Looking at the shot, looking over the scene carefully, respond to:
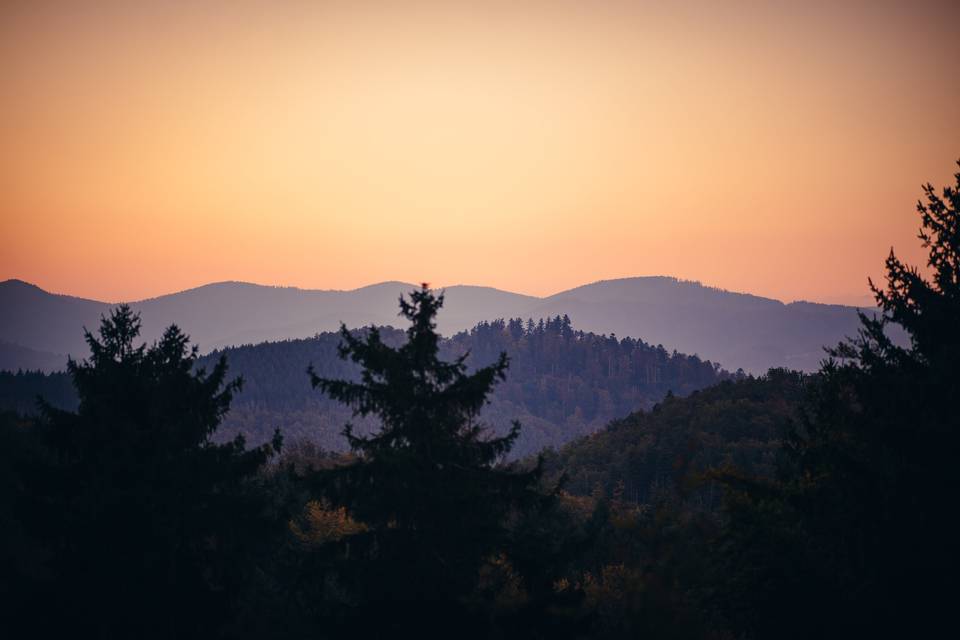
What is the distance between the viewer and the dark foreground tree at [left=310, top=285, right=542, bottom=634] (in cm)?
1364

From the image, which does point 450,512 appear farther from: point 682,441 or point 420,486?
point 682,441

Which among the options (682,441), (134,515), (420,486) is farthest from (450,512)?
(682,441)

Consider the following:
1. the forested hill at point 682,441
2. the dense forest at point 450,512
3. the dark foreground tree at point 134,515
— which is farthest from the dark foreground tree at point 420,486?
the forested hill at point 682,441

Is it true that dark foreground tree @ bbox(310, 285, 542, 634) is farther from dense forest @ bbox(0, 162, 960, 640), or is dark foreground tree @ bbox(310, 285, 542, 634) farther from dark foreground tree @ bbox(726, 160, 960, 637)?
dark foreground tree @ bbox(726, 160, 960, 637)

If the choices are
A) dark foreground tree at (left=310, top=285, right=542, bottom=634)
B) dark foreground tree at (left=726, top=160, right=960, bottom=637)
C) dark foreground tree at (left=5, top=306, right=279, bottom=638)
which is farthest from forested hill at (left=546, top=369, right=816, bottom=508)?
dark foreground tree at (left=310, top=285, right=542, bottom=634)

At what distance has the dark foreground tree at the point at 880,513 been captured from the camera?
13.3 m

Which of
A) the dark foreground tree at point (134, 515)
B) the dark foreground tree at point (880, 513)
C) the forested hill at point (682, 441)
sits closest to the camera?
the dark foreground tree at point (880, 513)

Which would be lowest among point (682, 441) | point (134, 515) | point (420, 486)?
point (682, 441)

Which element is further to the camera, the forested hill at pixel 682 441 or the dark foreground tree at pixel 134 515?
the forested hill at pixel 682 441

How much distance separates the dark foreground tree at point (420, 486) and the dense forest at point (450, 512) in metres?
0.04

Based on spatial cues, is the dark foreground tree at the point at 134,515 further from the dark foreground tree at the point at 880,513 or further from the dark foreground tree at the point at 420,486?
the dark foreground tree at the point at 880,513

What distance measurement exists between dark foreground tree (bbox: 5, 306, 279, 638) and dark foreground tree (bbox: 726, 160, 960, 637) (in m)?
12.7

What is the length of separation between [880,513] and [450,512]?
9.14m

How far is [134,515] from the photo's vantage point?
55.9 ft
